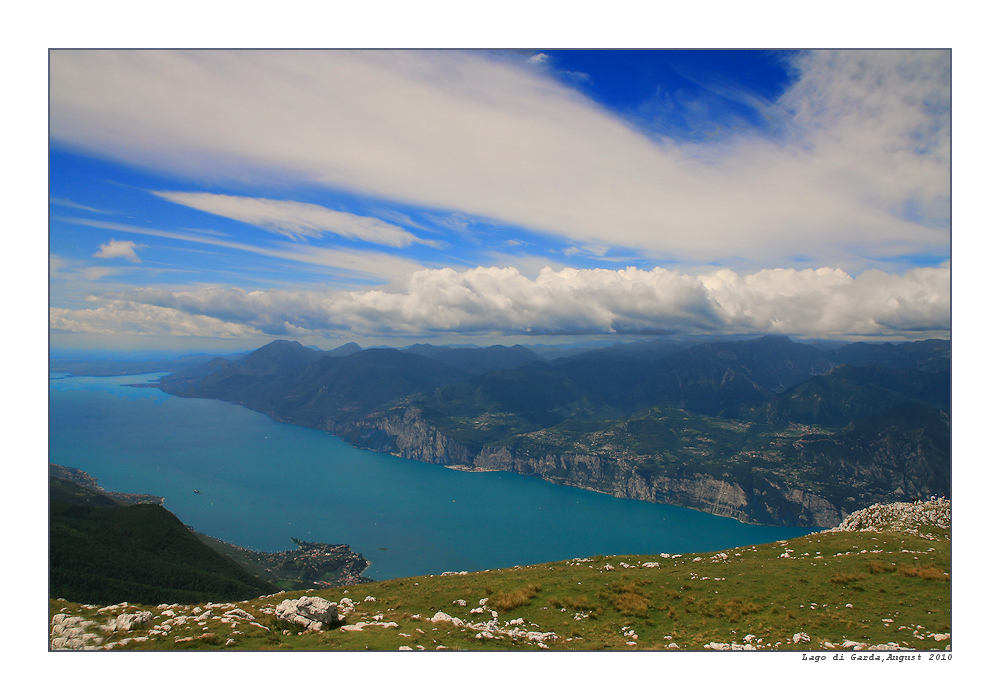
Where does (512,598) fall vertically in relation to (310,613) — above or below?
below

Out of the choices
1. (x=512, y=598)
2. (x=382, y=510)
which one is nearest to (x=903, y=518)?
(x=512, y=598)

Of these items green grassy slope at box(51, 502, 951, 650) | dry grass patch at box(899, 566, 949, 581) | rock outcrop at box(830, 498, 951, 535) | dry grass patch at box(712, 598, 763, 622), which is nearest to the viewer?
green grassy slope at box(51, 502, 951, 650)

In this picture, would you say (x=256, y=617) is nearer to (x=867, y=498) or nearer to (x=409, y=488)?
(x=409, y=488)

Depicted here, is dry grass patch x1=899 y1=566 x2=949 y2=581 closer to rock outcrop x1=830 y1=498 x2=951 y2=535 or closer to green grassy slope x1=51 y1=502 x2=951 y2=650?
green grassy slope x1=51 y1=502 x2=951 y2=650

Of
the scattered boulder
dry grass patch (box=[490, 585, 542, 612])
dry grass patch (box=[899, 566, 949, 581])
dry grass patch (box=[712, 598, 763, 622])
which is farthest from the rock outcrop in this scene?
the scattered boulder

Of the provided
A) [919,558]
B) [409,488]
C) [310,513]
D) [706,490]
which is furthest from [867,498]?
[310,513]

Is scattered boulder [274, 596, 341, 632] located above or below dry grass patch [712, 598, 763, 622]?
above

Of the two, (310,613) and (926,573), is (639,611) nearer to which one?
(310,613)

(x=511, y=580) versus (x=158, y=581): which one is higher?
(x=511, y=580)

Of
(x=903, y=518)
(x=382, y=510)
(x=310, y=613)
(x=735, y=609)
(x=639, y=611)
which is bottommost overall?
(x=382, y=510)
